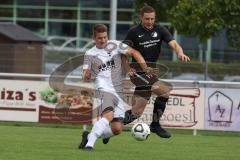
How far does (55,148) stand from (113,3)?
13.9 meters

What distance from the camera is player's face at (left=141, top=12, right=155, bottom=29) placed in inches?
558

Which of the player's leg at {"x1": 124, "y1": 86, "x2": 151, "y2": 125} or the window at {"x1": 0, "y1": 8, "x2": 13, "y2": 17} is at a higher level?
the window at {"x1": 0, "y1": 8, "x2": 13, "y2": 17}

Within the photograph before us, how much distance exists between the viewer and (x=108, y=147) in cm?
1423

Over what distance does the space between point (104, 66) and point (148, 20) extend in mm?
1493

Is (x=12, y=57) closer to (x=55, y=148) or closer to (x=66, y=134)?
(x=66, y=134)

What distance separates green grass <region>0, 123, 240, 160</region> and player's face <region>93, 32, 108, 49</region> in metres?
1.60

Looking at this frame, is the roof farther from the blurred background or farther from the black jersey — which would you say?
the black jersey

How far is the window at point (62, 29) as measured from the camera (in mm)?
51125

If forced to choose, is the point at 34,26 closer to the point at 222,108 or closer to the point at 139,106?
the point at 222,108

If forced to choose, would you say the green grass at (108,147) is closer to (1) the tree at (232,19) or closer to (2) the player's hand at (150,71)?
(2) the player's hand at (150,71)

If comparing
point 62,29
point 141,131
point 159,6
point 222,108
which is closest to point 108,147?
point 141,131

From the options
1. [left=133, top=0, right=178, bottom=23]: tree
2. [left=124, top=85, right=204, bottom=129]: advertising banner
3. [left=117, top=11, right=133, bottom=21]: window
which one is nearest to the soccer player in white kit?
[left=124, top=85, right=204, bottom=129]: advertising banner

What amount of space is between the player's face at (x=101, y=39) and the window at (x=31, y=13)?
3814cm

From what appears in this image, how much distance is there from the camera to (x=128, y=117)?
15070 millimetres
